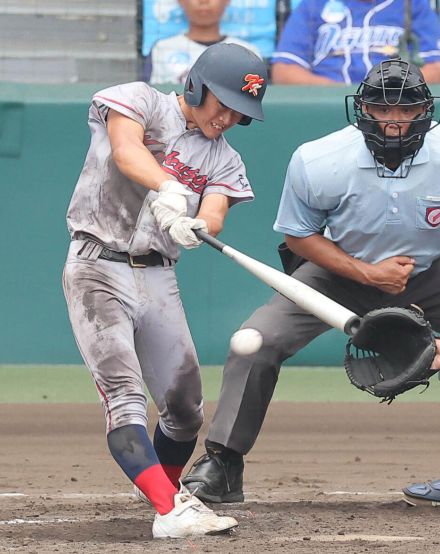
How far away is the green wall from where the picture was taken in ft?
29.6

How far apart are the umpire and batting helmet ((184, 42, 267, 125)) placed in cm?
45

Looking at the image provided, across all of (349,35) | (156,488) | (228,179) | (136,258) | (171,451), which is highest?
(228,179)

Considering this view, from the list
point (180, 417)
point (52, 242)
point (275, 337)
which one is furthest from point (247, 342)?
point (52, 242)

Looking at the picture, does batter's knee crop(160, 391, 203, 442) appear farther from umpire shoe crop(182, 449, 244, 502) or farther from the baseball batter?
umpire shoe crop(182, 449, 244, 502)

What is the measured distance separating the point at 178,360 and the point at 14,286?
13.4 ft

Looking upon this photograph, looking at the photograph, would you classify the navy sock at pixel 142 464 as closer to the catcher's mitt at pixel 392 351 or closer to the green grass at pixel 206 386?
the catcher's mitt at pixel 392 351

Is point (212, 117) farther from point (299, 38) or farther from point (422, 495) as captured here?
point (299, 38)

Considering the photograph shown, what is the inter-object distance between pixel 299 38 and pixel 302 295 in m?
4.91

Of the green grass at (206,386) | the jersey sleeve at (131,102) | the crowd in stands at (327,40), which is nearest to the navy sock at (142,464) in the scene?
the jersey sleeve at (131,102)

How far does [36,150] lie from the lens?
9055 mm

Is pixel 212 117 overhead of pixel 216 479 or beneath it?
overhead

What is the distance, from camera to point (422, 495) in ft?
18.1

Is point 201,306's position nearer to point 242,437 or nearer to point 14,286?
point 14,286

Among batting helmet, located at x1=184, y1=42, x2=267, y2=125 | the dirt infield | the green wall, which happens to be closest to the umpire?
the dirt infield
